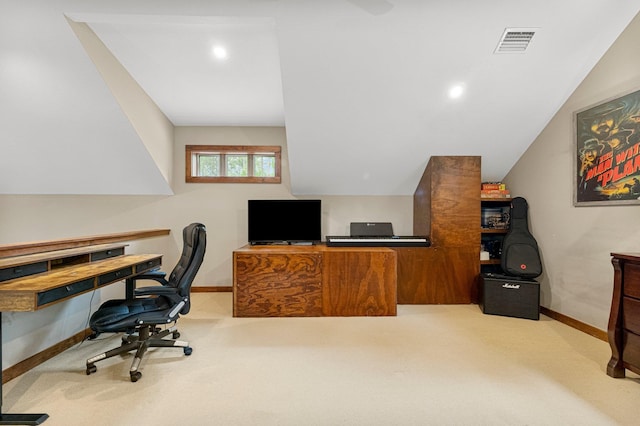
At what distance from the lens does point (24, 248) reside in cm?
228

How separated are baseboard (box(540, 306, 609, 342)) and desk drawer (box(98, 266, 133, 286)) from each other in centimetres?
416

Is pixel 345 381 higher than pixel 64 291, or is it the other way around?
pixel 64 291

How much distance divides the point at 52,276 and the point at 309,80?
2.54 m

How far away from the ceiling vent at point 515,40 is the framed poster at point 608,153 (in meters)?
0.97

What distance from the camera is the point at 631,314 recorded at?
6.73ft

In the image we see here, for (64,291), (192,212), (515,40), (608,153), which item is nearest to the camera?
(64,291)

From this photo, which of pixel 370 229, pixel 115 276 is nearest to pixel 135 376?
pixel 115 276

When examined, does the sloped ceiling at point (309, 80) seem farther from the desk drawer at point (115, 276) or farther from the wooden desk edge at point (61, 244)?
the desk drawer at point (115, 276)

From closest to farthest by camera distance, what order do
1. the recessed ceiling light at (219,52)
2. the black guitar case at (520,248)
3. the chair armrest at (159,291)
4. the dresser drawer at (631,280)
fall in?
the dresser drawer at (631,280) → the chair armrest at (159,291) → the recessed ceiling light at (219,52) → the black guitar case at (520,248)

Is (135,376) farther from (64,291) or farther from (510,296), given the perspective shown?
(510,296)

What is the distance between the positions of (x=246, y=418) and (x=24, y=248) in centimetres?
210

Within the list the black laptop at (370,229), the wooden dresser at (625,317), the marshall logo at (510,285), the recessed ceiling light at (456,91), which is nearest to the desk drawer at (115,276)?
the black laptop at (370,229)

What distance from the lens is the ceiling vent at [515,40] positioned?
2.54 meters

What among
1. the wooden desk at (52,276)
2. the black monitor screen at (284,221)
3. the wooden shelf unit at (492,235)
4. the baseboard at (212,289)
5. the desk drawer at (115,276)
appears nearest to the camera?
the wooden desk at (52,276)
